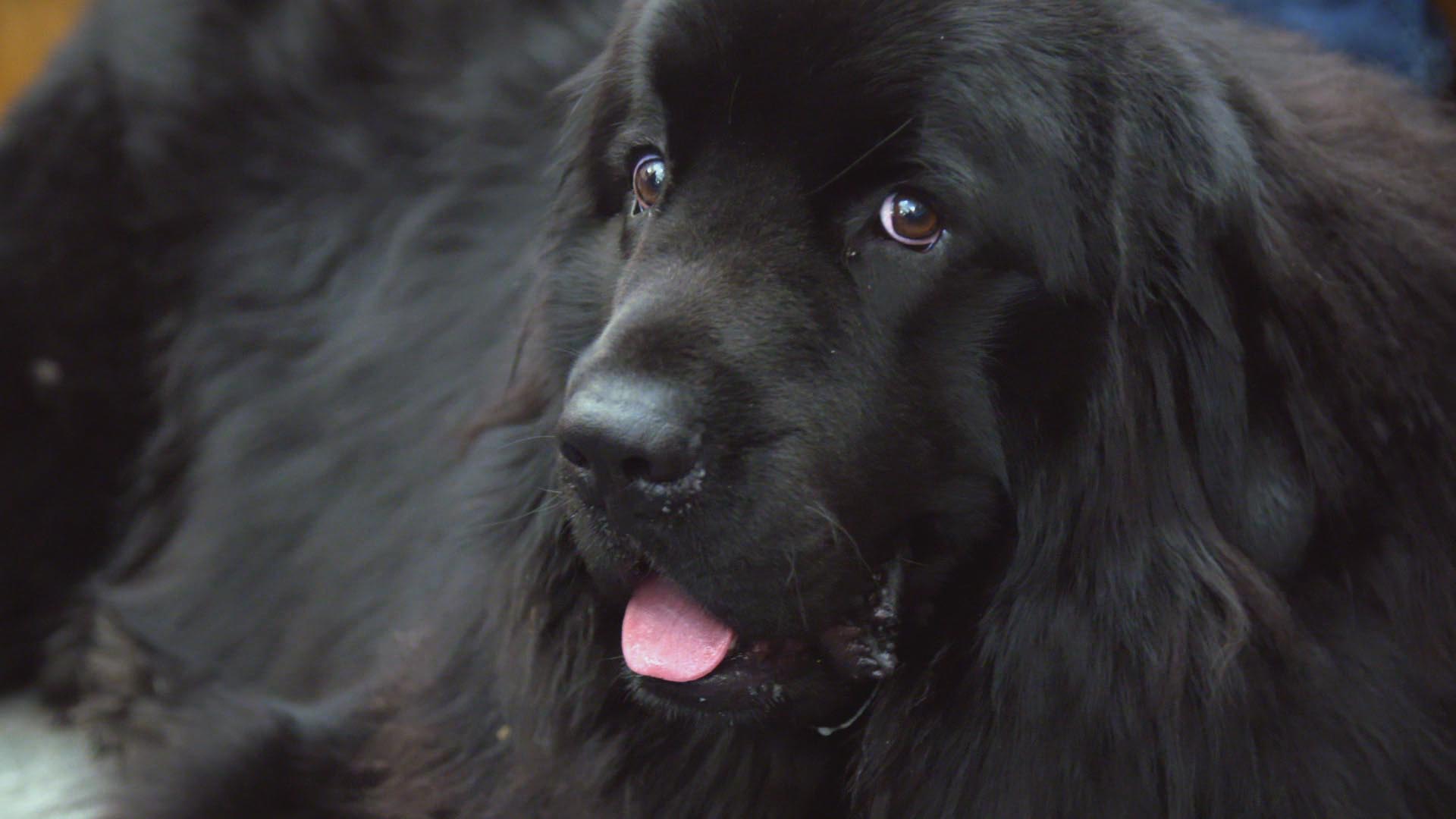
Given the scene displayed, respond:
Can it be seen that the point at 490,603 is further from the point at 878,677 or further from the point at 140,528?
the point at 140,528

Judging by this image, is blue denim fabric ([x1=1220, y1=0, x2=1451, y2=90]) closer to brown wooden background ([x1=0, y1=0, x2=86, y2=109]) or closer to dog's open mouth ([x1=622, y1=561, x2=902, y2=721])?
dog's open mouth ([x1=622, y1=561, x2=902, y2=721])

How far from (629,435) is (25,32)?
4.19m

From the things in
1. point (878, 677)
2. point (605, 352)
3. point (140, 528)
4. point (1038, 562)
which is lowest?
point (140, 528)

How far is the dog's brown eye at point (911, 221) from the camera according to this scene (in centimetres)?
227

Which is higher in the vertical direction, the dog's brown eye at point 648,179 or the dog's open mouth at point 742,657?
the dog's brown eye at point 648,179

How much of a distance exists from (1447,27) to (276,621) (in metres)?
2.76

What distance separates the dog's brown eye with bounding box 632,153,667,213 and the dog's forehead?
0.14 m

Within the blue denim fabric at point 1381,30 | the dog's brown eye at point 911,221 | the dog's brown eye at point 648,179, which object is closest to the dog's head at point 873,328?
the dog's brown eye at point 911,221

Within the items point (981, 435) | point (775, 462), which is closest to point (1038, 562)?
point (981, 435)

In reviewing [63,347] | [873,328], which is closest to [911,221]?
[873,328]

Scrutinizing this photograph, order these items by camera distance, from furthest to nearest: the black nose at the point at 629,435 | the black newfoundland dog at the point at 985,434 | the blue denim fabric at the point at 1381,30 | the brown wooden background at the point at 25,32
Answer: the brown wooden background at the point at 25,32
the blue denim fabric at the point at 1381,30
the black newfoundland dog at the point at 985,434
the black nose at the point at 629,435

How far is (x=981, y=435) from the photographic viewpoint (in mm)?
2252

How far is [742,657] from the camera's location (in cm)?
230

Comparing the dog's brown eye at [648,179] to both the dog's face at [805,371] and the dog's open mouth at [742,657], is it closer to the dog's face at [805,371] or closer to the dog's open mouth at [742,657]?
the dog's face at [805,371]
